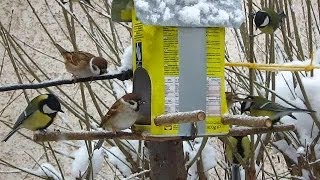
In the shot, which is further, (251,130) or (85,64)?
(85,64)

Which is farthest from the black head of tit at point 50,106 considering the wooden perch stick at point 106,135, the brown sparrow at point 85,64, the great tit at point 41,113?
the wooden perch stick at point 106,135

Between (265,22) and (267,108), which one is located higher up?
(265,22)

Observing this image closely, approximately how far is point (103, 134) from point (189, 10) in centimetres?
41

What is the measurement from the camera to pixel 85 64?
214cm

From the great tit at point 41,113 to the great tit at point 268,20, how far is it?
90 cm

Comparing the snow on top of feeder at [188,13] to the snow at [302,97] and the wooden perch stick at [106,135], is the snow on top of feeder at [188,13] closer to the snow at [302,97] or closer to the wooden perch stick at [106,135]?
the wooden perch stick at [106,135]

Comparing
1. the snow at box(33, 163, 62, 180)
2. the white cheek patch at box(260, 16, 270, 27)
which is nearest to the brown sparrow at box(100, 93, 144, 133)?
the snow at box(33, 163, 62, 180)

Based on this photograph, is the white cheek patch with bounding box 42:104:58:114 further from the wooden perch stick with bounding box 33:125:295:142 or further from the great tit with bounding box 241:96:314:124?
Answer: the great tit with bounding box 241:96:314:124

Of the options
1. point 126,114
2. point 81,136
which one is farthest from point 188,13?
point 81,136

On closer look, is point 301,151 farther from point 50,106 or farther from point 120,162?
point 50,106

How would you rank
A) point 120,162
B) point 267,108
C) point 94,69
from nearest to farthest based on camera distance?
point 94,69, point 267,108, point 120,162

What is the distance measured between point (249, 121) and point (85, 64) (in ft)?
2.32

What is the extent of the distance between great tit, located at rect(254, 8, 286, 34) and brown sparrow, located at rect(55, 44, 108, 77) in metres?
0.76

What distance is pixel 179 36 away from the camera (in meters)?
1.81
